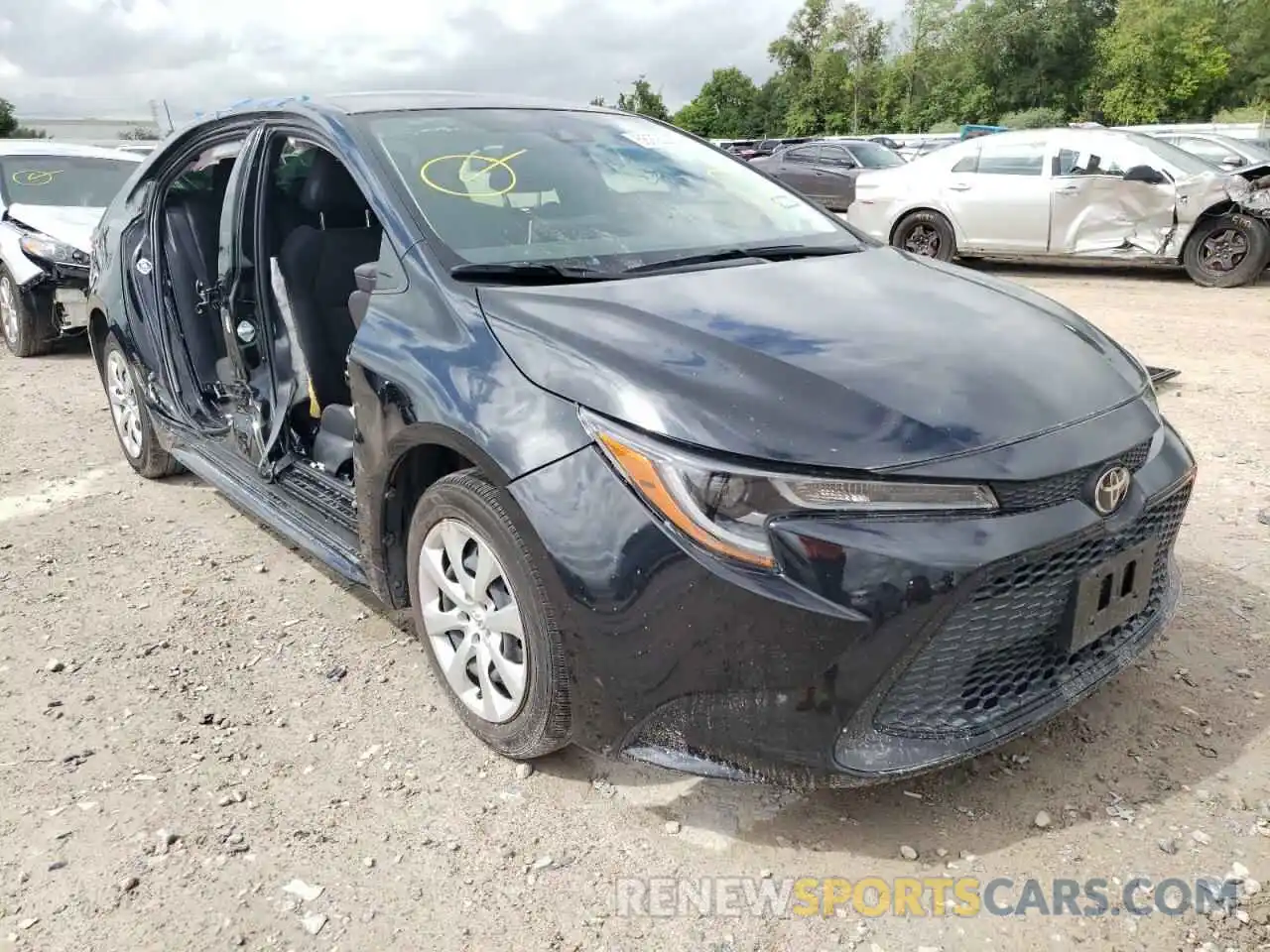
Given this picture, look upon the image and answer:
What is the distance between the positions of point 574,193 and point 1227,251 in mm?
8483

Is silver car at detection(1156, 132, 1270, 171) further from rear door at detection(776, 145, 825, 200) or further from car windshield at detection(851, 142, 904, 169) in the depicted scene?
rear door at detection(776, 145, 825, 200)

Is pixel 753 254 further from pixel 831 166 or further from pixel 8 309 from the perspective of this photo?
pixel 831 166

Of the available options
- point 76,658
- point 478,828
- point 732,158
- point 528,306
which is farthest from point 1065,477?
point 76,658

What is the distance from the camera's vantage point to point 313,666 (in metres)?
3.09

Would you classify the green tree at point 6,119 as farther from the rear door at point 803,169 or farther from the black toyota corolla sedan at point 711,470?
the black toyota corolla sedan at point 711,470

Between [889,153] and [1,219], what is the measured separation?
1275 centimetres

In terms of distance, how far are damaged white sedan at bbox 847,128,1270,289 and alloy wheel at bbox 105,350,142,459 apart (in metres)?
6.37

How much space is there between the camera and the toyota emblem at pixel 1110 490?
2092 millimetres

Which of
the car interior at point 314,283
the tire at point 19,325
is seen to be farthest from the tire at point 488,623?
the tire at point 19,325

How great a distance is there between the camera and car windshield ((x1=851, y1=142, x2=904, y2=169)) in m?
15.6

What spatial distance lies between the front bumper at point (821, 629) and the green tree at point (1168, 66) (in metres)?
51.9

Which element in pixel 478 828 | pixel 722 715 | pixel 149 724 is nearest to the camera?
pixel 722 715

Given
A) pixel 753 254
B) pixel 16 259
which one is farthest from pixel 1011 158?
pixel 16 259

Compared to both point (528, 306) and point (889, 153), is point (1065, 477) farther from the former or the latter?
point (889, 153)
